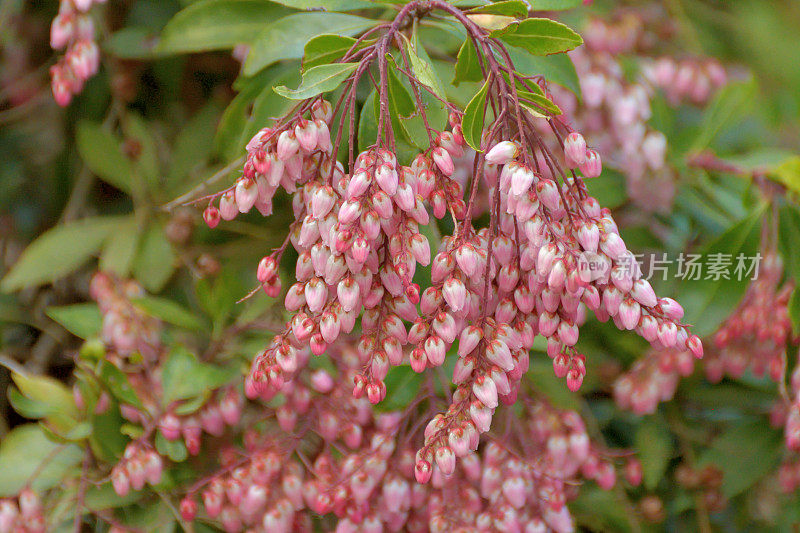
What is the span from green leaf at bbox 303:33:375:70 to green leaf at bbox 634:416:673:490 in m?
0.96

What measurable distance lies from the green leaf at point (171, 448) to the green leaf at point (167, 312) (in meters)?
0.19

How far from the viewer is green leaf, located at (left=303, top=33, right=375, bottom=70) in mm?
965

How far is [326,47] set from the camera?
3.19ft

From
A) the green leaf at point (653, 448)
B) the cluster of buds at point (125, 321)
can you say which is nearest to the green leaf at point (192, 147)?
the cluster of buds at point (125, 321)

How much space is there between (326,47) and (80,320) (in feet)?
2.22

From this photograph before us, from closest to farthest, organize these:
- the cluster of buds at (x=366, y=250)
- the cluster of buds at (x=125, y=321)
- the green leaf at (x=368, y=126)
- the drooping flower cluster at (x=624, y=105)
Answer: the cluster of buds at (x=366, y=250) → the green leaf at (x=368, y=126) → the cluster of buds at (x=125, y=321) → the drooping flower cluster at (x=624, y=105)

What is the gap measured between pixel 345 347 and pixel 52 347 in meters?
0.69

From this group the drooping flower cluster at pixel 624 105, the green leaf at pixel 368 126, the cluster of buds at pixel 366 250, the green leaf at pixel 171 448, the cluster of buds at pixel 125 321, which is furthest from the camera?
the drooping flower cluster at pixel 624 105

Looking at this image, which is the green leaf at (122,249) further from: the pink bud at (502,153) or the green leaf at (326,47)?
the pink bud at (502,153)

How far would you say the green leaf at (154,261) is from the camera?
148cm

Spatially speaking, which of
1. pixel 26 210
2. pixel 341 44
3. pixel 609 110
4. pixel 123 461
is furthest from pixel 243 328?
pixel 609 110

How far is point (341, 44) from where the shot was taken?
38.4 inches

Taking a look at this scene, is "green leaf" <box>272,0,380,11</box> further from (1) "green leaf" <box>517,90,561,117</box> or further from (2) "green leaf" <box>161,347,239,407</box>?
(2) "green leaf" <box>161,347,239,407</box>

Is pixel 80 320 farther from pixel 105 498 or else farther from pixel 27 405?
pixel 105 498
